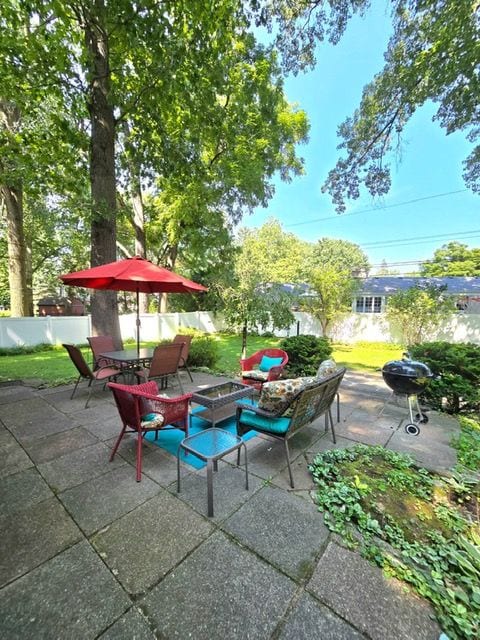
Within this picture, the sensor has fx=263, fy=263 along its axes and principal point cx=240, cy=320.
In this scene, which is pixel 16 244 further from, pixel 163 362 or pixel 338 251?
pixel 338 251

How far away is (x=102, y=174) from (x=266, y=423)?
244 inches

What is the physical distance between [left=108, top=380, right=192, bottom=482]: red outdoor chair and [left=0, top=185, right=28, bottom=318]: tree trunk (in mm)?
10883

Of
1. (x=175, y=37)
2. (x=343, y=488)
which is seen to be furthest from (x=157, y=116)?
(x=343, y=488)

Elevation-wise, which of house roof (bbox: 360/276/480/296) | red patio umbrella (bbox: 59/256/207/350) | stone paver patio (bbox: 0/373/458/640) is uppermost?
house roof (bbox: 360/276/480/296)

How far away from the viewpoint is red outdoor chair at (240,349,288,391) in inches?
182

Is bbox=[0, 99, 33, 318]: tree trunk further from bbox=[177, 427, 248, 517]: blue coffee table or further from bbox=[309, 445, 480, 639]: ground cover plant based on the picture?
bbox=[309, 445, 480, 639]: ground cover plant

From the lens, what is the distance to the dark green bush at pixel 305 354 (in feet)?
19.3

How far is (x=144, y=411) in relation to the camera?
2744mm

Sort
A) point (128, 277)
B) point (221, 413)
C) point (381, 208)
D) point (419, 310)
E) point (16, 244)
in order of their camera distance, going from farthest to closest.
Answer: point (419, 310)
point (16, 244)
point (381, 208)
point (128, 277)
point (221, 413)

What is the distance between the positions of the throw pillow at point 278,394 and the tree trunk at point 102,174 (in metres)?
4.58

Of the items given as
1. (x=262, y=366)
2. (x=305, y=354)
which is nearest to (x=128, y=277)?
(x=262, y=366)

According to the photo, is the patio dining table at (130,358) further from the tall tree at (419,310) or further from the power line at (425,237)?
the power line at (425,237)

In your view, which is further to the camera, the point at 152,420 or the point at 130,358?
the point at 130,358

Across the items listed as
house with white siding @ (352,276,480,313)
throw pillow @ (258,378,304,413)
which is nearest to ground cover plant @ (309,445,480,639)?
throw pillow @ (258,378,304,413)
